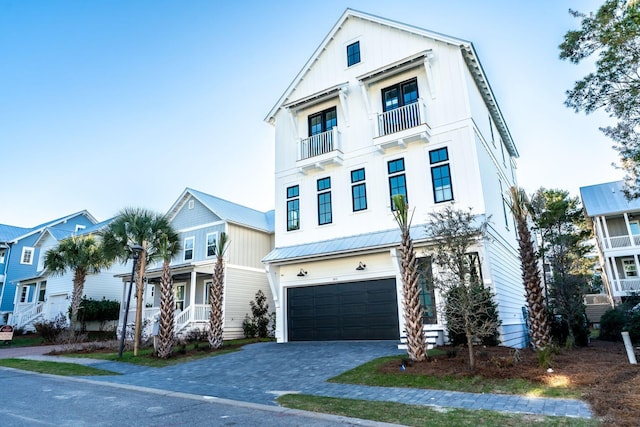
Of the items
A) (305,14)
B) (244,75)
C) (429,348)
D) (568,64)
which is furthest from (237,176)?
(568,64)

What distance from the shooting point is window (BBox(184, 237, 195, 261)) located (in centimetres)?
2380

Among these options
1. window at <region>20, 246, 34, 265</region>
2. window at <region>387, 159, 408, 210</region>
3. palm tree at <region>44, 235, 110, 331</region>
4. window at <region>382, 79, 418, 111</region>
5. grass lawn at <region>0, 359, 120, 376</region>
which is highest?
window at <region>382, 79, 418, 111</region>

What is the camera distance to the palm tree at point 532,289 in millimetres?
10430

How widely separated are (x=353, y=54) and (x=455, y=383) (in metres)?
14.7

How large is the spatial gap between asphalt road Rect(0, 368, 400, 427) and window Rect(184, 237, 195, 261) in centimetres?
1490

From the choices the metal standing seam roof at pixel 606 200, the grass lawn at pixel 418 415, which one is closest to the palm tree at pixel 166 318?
the grass lawn at pixel 418 415

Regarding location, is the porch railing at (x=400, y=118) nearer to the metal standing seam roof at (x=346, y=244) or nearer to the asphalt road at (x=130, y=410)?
the metal standing seam roof at (x=346, y=244)

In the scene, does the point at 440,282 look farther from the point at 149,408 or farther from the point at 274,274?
the point at 274,274

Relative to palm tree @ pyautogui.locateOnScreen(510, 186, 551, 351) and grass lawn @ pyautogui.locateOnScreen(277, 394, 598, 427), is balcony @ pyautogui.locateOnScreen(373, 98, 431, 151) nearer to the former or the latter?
palm tree @ pyautogui.locateOnScreen(510, 186, 551, 351)

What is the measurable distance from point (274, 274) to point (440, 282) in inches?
368

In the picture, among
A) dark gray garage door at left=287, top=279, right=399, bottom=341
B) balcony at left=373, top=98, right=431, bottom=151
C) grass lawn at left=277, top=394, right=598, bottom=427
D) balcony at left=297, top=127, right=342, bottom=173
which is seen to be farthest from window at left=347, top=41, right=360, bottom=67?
grass lawn at left=277, top=394, right=598, bottom=427

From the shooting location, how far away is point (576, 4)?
414 inches

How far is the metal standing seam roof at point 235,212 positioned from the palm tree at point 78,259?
6821 mm

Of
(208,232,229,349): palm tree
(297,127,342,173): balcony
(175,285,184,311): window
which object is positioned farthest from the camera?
(175,285,184,311): window
